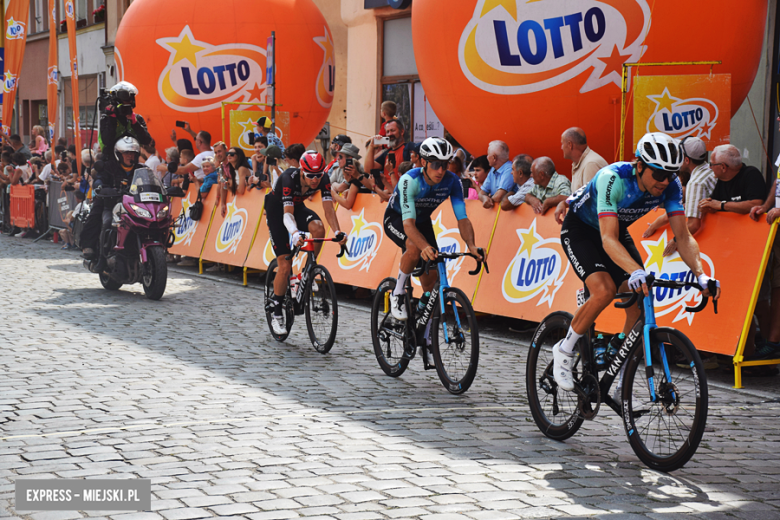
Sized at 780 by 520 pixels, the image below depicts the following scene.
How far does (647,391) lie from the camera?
543 centimetres

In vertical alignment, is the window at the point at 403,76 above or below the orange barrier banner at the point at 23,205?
above

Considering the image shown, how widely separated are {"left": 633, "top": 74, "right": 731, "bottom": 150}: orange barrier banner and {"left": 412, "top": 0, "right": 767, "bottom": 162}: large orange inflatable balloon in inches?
28.2

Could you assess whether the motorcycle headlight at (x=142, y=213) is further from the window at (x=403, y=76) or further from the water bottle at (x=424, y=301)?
the window at (x=403, y=76)

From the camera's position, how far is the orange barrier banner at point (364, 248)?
11.9m

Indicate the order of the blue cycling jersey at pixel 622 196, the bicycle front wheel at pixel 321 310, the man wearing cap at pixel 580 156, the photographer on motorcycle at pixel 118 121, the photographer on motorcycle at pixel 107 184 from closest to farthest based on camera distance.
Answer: the blue cycling jersey at pixel 622 196, the bicycle front wheel at pixel 321 310, the man wearing cap at pixel 580 156, the photographer on motorcycle at pixel 107 184, the photographer on motorcycle at pixel 118 121

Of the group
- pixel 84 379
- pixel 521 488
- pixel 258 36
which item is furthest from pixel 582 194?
pixel 258 36

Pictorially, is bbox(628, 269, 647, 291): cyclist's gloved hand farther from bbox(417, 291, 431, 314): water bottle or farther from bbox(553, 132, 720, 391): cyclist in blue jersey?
bbox(417, 291, 431, 314): water bottle

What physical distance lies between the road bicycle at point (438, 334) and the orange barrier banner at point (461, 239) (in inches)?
94.1

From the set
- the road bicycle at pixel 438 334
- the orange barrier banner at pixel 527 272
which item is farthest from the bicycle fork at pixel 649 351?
the orange barrier banner at pixel 527 272

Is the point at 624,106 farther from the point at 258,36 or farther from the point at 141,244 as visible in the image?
the point at 258,36

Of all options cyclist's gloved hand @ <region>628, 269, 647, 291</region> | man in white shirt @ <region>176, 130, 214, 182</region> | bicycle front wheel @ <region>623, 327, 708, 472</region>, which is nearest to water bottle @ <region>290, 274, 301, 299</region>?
bicycle front wheel @ <region>623, 327, 708, 472</region>

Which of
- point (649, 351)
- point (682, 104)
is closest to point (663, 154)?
point (649, 351)

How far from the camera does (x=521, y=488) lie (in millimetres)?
4957

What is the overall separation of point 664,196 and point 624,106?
13.8ft
